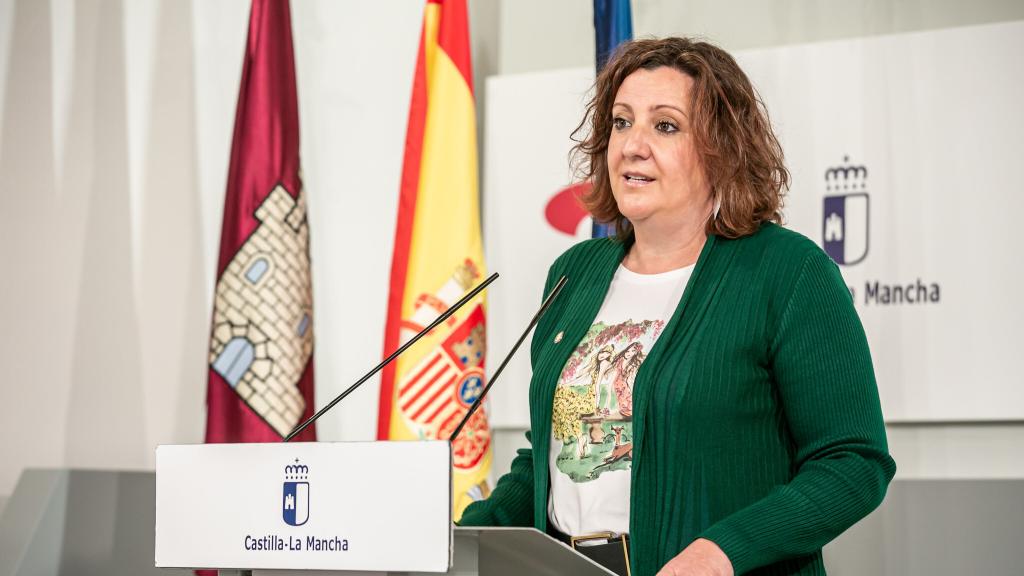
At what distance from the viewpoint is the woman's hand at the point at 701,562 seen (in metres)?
1.15

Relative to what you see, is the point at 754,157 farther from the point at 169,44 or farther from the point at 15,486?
the point at 15,486

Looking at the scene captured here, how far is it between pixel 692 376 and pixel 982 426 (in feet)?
5.39

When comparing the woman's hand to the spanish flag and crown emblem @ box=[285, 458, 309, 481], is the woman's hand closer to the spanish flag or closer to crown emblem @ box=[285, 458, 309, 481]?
crown emblem @ box=[285, 458, 309, 481]

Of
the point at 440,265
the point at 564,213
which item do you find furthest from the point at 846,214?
the point at 440,265

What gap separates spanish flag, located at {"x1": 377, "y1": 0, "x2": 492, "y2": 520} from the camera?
108 inches

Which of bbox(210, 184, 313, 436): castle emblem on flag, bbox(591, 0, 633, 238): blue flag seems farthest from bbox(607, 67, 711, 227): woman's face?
bbox(210, 184, 313, 436): castle emblem on flag

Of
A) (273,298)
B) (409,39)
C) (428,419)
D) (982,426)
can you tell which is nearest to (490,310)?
(428,419)

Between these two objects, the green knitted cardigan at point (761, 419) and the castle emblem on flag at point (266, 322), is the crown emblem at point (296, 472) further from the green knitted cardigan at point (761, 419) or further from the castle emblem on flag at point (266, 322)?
the castle emblem on flag at point (266, 322)

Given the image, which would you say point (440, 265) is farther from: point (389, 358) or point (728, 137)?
point (389, 358)

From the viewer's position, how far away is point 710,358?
4.46 ft

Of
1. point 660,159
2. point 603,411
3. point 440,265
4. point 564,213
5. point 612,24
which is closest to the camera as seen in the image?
point 603,411

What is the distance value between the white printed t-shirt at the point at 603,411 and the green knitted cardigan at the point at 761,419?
5 cm

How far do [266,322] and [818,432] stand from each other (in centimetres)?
191

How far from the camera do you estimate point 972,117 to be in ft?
8.69
